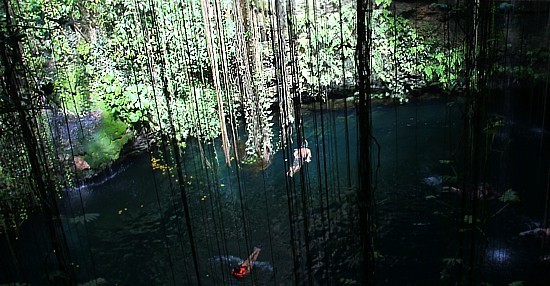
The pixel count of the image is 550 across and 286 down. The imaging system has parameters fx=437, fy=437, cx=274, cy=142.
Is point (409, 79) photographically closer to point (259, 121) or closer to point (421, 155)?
point (421, 155)

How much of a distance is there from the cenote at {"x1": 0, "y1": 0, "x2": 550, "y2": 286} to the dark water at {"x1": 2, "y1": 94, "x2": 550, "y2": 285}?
3cm

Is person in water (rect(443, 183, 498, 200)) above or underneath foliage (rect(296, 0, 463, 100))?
underneath

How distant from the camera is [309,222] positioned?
5.64m

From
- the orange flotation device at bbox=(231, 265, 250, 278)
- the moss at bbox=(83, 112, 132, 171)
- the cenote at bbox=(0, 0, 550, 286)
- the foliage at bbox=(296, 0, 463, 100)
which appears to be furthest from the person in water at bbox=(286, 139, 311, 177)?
the moss at bbox=(83, 112, 132, 171)

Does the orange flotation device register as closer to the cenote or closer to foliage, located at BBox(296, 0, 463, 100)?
the cenote

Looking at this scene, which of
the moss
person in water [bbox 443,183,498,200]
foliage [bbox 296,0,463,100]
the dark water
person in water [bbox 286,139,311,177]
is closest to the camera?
person in water [bbox 286,139,311,177]

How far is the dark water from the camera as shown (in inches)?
178

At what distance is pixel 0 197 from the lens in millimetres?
4672

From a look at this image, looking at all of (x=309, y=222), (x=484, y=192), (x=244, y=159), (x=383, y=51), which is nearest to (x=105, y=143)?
(x=244, y=159)

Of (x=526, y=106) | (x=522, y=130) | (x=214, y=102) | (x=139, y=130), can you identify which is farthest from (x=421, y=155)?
(x=139, y=130)

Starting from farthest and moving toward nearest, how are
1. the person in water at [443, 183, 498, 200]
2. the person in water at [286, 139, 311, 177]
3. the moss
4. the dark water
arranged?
1. the moss
2. the dark water
3. the person in water at [443, 183, 498, 200]
4. the person in water at [286, 139, 311, 177]

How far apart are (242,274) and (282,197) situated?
1.97m

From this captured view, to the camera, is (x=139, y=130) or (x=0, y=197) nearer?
(x=0, y=197)

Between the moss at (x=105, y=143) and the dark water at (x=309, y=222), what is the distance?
1.20ft
